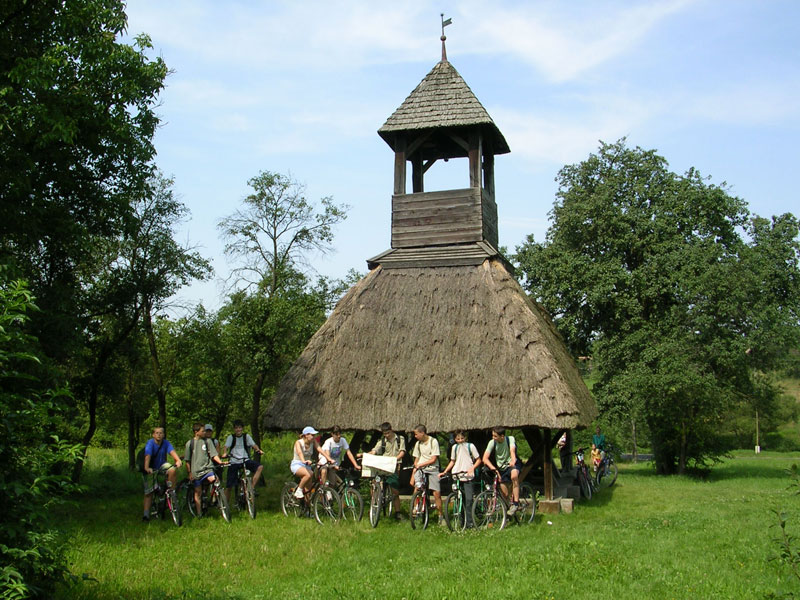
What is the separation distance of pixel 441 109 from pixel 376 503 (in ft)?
31.7

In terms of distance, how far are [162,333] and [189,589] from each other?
867 inches

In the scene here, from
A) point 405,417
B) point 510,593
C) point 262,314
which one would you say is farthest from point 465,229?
point 510,593

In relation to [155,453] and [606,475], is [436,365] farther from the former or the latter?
[606,475]

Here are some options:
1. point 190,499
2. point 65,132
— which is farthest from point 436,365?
point 65,132

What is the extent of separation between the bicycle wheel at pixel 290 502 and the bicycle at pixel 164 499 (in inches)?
73.5

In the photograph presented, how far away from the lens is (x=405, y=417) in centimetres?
1328

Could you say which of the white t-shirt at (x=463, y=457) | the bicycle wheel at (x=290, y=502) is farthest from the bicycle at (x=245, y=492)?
the white t-shirt at (x=463, y=457)

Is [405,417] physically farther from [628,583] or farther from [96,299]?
[96,299]

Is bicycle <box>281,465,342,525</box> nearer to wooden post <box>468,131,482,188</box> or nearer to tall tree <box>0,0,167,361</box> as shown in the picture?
tall tree <box>0,0,167,361</box>

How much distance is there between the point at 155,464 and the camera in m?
12.1

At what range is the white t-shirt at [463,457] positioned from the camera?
37.2 feet

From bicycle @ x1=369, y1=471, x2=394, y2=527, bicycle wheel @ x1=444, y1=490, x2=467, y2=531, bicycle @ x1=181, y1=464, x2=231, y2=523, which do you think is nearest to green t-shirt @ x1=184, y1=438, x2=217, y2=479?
bicycle @ x1=181, y1=464, x2=231, y2=523

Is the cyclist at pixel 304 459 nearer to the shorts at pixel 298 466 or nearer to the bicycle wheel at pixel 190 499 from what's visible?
the shorts at pixel 298 466

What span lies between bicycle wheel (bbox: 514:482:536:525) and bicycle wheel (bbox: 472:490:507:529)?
0.67 metres
